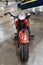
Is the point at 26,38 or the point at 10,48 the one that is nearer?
the point at 26,38

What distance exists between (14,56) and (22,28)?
0.56m

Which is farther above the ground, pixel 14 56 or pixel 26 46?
pixel 26 46

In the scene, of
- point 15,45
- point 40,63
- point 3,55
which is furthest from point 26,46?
point 15,45

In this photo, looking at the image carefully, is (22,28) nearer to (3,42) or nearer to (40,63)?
(40,63)

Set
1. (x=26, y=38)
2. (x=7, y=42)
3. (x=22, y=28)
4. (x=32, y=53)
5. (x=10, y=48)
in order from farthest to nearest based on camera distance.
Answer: (x=7, y=42) → (x=10, y=48) → (x=32, y=53) → (x=22, y=28) → (x=26, y=38)

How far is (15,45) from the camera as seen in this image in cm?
336

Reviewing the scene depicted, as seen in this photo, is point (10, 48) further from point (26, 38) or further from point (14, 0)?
point (14, 0)

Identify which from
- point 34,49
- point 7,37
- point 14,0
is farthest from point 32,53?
point 14,0

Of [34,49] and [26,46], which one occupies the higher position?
[26,46]

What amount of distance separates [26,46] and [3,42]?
1120mm

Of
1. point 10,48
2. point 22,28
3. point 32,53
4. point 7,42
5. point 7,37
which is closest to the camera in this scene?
point 22,28

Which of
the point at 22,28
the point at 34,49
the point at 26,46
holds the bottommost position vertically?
the point at 34,49

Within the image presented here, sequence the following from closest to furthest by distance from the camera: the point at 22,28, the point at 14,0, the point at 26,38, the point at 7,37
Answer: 1. the point at 26,38
2. the point at 22,28
3. the point at 7,37
4. the point at 14,0

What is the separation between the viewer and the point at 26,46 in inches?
99.3
